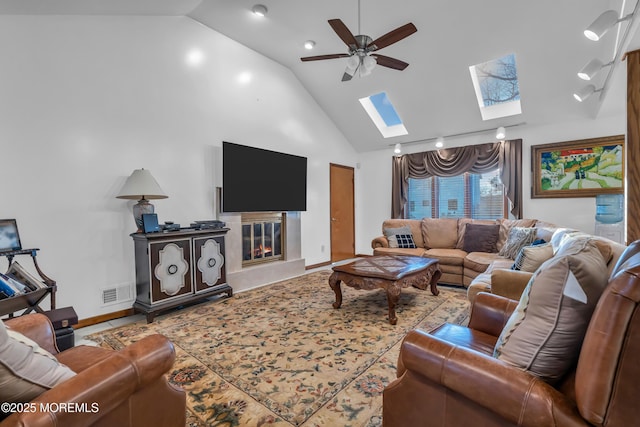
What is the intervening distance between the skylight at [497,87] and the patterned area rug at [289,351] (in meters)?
3.06

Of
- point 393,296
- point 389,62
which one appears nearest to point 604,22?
point 389,62

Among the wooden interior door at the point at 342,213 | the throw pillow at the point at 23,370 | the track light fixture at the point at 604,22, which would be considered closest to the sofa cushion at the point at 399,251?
the wooden interior door at the point at 342,213

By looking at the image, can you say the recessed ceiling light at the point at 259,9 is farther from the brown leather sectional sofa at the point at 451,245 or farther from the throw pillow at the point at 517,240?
the throw pillow at the point at 517,240

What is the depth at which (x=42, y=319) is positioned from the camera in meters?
1.54

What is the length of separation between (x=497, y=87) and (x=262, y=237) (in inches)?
175

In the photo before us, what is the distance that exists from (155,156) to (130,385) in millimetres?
2981

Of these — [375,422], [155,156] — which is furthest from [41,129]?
[375,422]

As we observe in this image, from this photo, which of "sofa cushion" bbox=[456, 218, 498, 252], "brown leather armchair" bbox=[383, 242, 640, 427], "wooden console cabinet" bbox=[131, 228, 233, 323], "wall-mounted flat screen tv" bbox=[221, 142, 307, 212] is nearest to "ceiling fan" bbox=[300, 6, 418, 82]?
"wall-mounted flat screen tv" bbox=[221, 142, 307, 212]

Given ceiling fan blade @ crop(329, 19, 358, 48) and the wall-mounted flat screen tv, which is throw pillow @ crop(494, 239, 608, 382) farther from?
the wall-mounted flat screen tv

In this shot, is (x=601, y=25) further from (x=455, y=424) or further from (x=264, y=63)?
(x=264, y=63)

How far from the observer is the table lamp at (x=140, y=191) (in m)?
2.94

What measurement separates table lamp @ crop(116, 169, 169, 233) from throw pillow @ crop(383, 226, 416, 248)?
346 cm

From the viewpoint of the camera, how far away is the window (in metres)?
5.26

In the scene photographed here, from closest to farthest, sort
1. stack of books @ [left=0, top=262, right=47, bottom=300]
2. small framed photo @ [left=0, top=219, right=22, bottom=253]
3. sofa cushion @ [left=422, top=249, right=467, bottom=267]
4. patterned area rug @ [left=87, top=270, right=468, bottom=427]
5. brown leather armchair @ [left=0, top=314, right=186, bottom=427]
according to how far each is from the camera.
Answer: brown leather armchair @ [left=0, top=314, right=186, bottom=427], patterned area rug @ [left=87, top=270, right=468, bottom=427], stack of books @ [left=0, top=262, right=47, bottom=300], small framed photo @ [left=0, top=219, right=22, bottom=253], sofa cushion @ [left=422, top=249, right=467, bottom=267]
